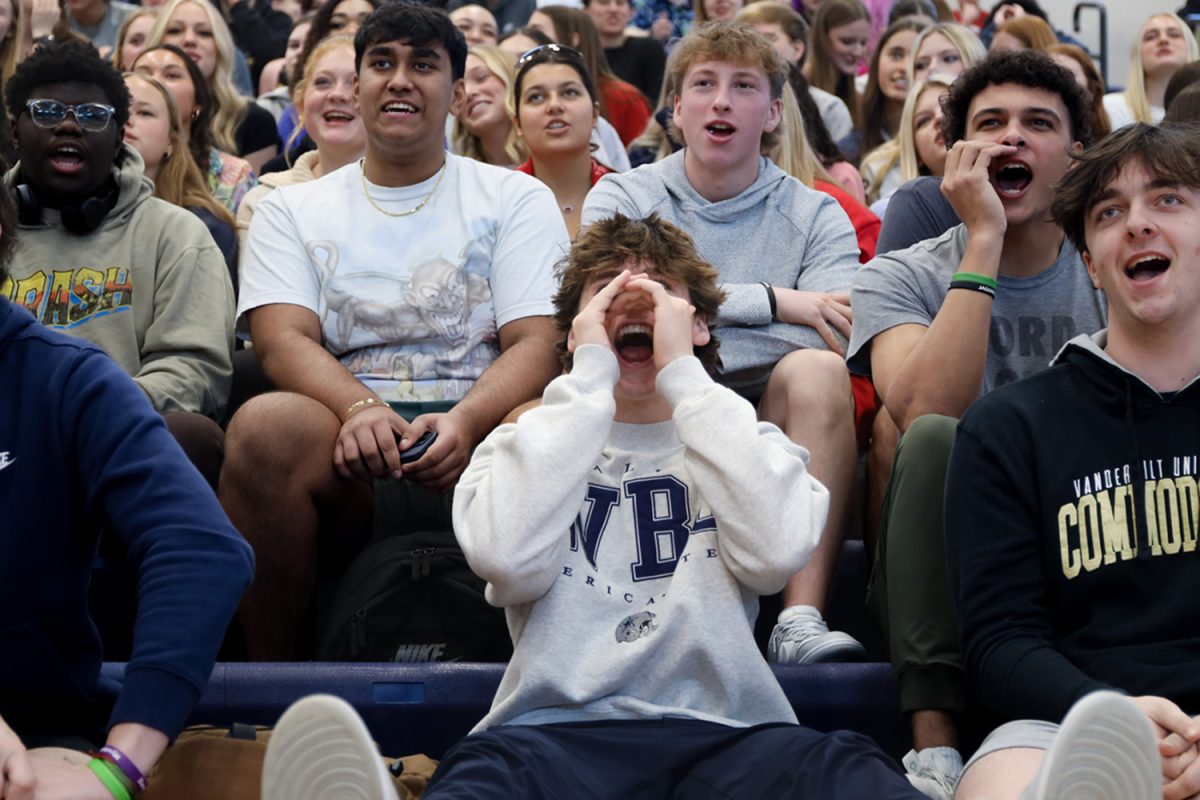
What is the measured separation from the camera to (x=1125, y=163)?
264cm

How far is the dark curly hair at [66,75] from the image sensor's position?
12.3 feet

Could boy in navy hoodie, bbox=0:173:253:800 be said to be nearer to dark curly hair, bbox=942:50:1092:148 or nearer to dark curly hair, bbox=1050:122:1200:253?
dark curly hair, bbox=1050:122:1200:253

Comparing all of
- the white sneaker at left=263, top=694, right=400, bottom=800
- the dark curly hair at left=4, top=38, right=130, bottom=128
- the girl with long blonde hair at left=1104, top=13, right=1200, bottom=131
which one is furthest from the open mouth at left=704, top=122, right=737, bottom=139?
the girl with long blonde hair at left=1104, top=13, right=1200, bottom=131

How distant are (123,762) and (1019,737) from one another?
1215 mm

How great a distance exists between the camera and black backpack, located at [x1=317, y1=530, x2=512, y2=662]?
310cm

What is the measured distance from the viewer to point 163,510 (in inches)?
85.7

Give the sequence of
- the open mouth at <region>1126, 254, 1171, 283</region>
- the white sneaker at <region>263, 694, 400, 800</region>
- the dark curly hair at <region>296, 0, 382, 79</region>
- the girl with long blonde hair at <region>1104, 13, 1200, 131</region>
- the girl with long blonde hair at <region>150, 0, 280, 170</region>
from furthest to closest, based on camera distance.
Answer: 1. the girl with long blonde hair at <region>1104, 13, 1200, 131</region>
2. the girl with long blonde hair at <region>150, 0, 280, 170</region>
3. the dark curly hair at <region>296, 0, 382, 79</region>
4. the open mouth at <region>1126, 254, 1171, 283</region>
5. the white sneaker at <region>263, 694, 400, 800</region>

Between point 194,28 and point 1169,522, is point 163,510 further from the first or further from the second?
point 194,28

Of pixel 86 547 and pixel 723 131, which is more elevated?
pixel 723 131

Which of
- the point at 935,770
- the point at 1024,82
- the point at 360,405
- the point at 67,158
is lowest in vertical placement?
the point at 935,770

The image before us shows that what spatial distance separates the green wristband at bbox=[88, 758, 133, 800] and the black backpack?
3.53 feet

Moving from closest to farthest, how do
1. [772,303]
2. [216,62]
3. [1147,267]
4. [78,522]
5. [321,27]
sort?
[78,522], [1147,267], [772,303], [321,27], [216,62]

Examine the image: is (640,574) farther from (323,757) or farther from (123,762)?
(123,762)

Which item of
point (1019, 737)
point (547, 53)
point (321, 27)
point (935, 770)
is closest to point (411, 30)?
point (547, 53)
